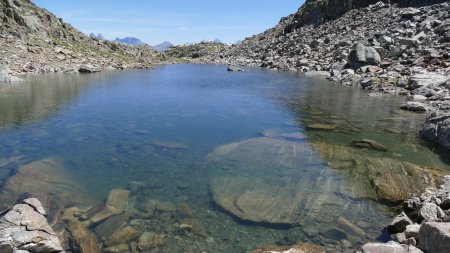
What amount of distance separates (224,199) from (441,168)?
10.1m

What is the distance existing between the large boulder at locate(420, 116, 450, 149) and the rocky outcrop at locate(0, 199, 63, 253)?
18.5m

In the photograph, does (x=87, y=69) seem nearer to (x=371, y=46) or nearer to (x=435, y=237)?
(x=371, y=46)

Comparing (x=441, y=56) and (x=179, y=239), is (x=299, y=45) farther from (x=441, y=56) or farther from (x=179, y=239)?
(x=179, y=239)

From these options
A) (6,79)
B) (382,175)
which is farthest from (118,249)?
(6,79)

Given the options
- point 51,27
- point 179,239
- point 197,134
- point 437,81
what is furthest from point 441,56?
point 51,27

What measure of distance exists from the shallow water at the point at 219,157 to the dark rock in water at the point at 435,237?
218cm

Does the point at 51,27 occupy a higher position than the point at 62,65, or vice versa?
the point at 51,27

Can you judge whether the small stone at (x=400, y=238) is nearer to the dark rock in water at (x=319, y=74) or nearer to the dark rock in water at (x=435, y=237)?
the dark rock in water at (x=435, y=237)

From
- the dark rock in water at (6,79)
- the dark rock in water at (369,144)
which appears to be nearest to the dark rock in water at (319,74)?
the dark rock in water at (369,144)

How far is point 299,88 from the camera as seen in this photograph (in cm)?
4228

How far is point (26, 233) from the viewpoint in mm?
9070

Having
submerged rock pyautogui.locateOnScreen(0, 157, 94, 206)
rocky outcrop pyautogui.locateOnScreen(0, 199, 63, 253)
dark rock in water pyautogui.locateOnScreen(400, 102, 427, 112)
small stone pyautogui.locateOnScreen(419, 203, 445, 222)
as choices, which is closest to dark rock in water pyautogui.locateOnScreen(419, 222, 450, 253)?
small stone pyautogui.locateOnScreen(419, 203, 445, 222)

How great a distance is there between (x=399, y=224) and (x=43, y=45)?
61.5 meters

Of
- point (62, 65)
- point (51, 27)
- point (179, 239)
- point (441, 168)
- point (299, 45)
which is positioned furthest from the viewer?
point (299, 45)
